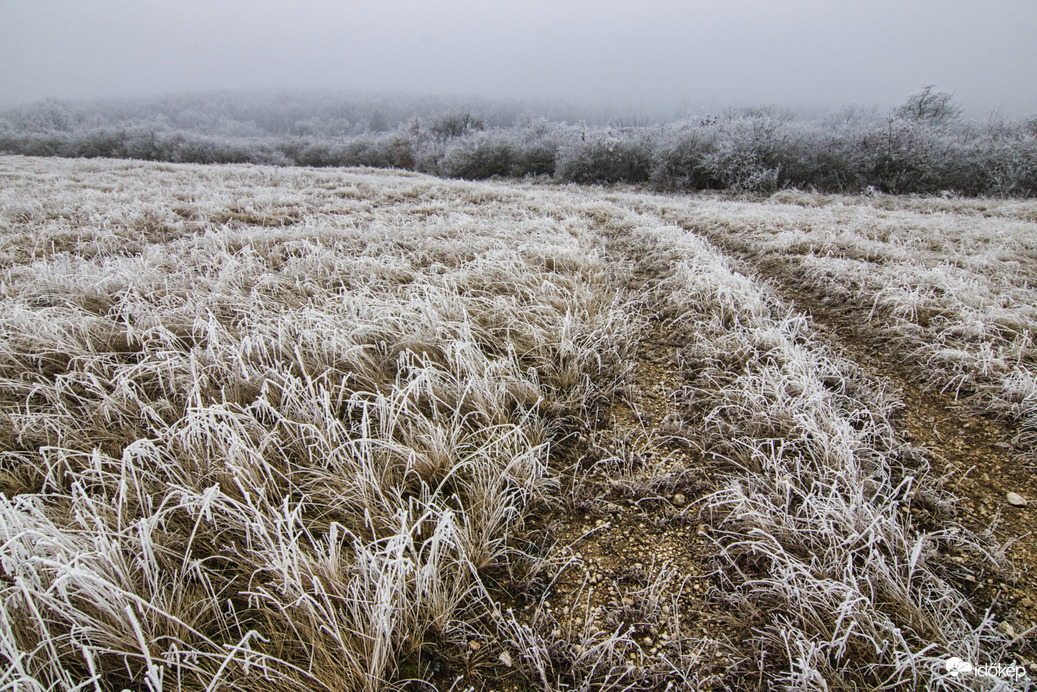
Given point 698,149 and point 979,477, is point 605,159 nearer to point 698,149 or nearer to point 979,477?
point 698,149

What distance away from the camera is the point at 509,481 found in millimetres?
2068

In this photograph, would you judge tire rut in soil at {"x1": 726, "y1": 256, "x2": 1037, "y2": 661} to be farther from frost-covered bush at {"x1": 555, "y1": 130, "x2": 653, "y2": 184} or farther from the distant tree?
the distant tree

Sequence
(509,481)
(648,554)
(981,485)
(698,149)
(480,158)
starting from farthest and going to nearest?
1. (480,158)
2. (698,149)
3. (981,485)
4. (509,481)
5. (648,554)

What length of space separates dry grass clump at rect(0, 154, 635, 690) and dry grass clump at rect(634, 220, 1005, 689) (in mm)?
938

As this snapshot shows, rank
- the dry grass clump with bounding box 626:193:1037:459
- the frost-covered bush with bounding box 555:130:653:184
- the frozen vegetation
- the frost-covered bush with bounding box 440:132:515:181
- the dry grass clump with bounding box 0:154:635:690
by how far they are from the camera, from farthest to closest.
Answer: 1. the frost-covered bush with bounding box 440:132:515:181
2. the frost-covered bush with bounding box 555:130:653:184
3. the frozen vegetation
4. the dry grass clump with bounding box 626:193:1037:459
5. the dry grass clump with bounding box 0:154:635:690

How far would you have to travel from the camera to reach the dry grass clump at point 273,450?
1.32 m

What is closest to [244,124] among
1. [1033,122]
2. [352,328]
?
[352,328]

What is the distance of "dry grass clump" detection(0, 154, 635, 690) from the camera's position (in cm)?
132

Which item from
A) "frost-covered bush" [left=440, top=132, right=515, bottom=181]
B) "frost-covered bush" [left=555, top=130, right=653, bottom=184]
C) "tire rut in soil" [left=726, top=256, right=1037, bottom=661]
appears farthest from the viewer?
"frost-covered bush" [left=440, top=132, right=515, bottom=181]

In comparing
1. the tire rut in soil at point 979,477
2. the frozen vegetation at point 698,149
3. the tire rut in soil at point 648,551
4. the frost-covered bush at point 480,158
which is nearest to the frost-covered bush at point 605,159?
the frozen vegetation at point 698,149

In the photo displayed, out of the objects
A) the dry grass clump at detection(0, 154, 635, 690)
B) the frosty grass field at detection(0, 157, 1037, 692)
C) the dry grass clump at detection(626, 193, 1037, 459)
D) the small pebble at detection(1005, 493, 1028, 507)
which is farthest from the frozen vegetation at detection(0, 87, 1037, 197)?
the dry grass clump at detection(0, 154, 635, 690)

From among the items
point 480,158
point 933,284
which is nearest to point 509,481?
point 933,284

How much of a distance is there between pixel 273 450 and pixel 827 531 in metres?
2.59

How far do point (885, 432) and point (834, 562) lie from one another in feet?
4.64
